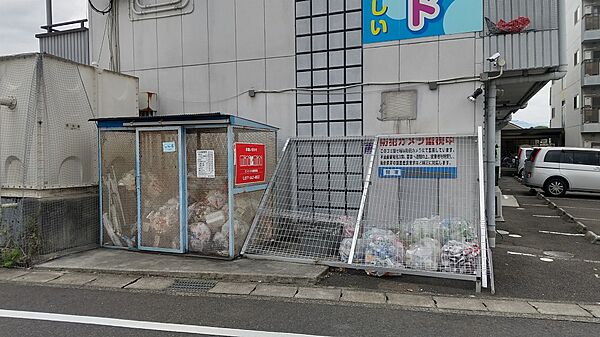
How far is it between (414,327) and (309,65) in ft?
17.5

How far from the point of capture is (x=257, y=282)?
5.28 m

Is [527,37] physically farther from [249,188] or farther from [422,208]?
[249,188]

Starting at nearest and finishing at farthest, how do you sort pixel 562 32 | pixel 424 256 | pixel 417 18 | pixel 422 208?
1. pixel 424 256
2. pixel 562 32
3. pixel 422 208
4. pixel 417 18

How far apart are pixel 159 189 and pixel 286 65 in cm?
341

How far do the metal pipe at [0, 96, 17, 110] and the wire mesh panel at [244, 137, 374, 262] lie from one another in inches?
171

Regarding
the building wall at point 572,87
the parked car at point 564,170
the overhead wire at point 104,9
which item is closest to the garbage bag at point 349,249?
the overhead wire at point 104,9

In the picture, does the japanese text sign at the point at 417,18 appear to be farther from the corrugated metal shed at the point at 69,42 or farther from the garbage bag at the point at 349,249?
the corrugated metal shed at the point at 69,42

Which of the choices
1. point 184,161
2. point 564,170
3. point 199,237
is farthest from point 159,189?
point 564,170

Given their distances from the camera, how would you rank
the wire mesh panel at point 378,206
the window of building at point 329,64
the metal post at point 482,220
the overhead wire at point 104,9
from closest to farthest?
the metal post at point 482,220
the wire mesh panel at point 378,206
the window of building at point 329,64
the overhead wire at point 104,9

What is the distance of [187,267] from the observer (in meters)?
5.78

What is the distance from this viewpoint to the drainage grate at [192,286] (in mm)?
5023

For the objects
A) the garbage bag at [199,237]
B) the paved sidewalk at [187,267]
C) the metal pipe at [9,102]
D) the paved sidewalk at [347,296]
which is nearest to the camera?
the paved sidewalk at [347,296]

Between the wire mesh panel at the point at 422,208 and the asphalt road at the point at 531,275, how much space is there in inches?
9.0

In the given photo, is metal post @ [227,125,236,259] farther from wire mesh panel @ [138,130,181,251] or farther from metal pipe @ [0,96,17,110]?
metal pipe @ [0,96,17,110]
